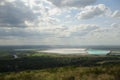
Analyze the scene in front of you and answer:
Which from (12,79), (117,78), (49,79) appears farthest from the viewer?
(12,79)

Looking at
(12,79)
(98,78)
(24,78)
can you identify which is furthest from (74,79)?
(12,79)

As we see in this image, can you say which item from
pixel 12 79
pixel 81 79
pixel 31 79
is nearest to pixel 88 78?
pixel 81 79

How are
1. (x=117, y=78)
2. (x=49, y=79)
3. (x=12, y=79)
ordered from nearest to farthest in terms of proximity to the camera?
(x=117, y=78)
(x=49, y=79)
(x=12, y=79)

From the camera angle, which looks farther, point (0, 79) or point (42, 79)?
point (0, 79)

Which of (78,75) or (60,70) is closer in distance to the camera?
(78,75)

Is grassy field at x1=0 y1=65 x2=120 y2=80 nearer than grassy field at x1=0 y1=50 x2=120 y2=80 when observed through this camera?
Yes

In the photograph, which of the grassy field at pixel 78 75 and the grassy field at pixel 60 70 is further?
the grassy field at pixel 60 70

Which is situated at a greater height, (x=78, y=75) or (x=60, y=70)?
(x=78, y=75)

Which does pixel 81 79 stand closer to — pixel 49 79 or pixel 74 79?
pixel 74 79

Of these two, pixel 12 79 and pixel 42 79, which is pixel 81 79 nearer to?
pixel 42 79
